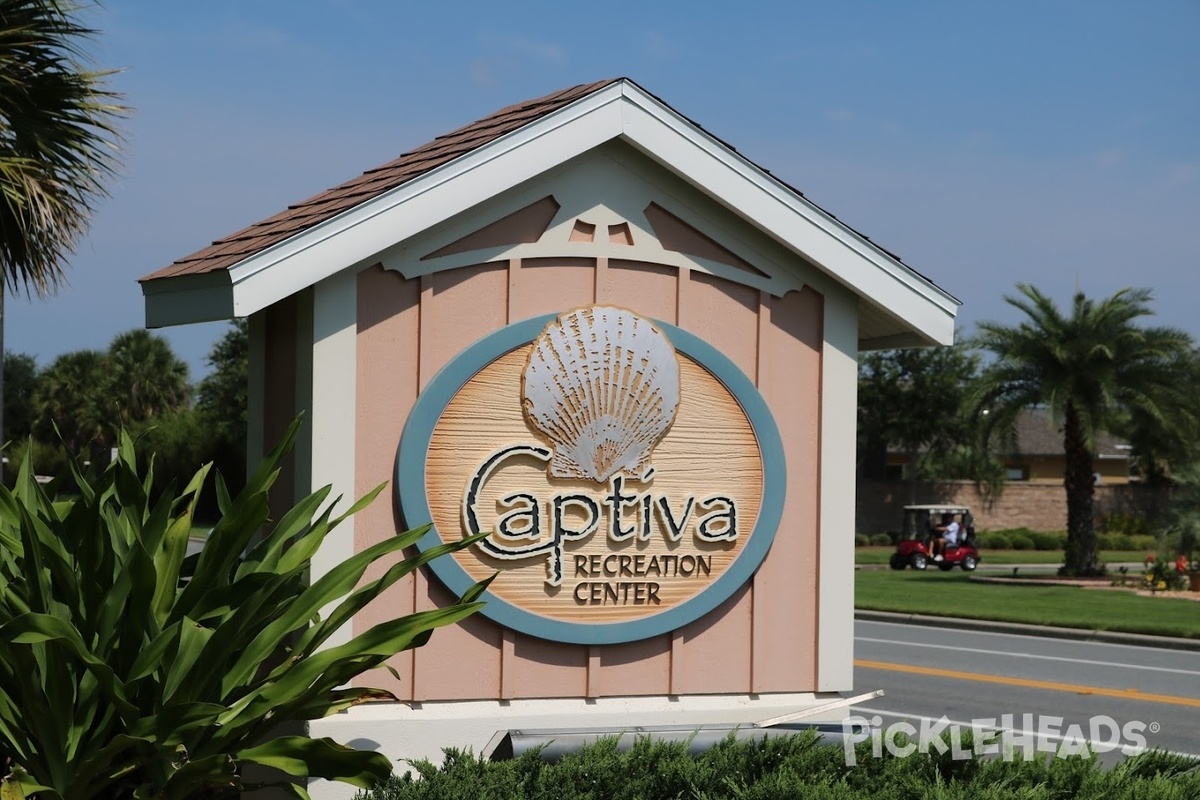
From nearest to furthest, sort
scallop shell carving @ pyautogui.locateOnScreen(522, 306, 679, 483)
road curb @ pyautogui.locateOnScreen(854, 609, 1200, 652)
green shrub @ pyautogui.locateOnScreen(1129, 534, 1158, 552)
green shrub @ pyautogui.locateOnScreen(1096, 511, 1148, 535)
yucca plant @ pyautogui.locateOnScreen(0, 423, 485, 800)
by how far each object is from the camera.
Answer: yucca plant @ pyautogui.locateOnScreen(0, 423, 485, 800) → scallop shell carving @ pyautogui.locateOnScreen(522, 306, 679, 483) → road curb @ pyautogui.locateOnScreen(854, 609, 1200, 652) → green shrub @ pyautogui.locateOnScreen(1129, 534, 1158, 552) → green shrub @ pyautogui.locateOnScreen(1096, 511, 1148, 535)

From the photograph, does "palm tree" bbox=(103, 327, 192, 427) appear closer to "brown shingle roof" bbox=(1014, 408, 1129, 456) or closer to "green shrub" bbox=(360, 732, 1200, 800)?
"brown shingle roof" bbox=(1014, 408, 1129, 456)

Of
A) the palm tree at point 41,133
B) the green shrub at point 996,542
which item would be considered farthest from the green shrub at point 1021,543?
the palm tree at point 41,133

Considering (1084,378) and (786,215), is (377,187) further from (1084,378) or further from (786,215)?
(1084,378)

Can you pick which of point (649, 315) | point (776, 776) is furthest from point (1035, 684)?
point (776, 776)

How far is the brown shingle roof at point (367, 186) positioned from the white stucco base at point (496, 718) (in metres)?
2.02

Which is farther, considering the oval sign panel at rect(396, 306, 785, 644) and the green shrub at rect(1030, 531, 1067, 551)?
the green shrub at rect(1030, 531, 1067, 551)

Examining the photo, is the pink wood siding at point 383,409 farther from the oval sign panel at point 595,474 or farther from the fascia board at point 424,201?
the fascia board at point 424,201

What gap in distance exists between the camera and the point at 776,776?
5031mm

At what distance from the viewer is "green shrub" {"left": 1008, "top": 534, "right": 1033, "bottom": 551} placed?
49.2 meters

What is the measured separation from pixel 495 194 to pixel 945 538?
1264 inches

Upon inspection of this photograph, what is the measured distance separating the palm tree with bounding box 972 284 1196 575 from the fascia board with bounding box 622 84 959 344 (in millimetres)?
24264

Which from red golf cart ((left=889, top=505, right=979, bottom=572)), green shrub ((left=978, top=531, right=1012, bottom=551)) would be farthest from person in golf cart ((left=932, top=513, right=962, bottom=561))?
green shrub ((left=978, top=531, right=1012, bottom=551))

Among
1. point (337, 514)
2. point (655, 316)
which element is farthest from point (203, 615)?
point (655, 316)

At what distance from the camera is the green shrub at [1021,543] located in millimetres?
49219
